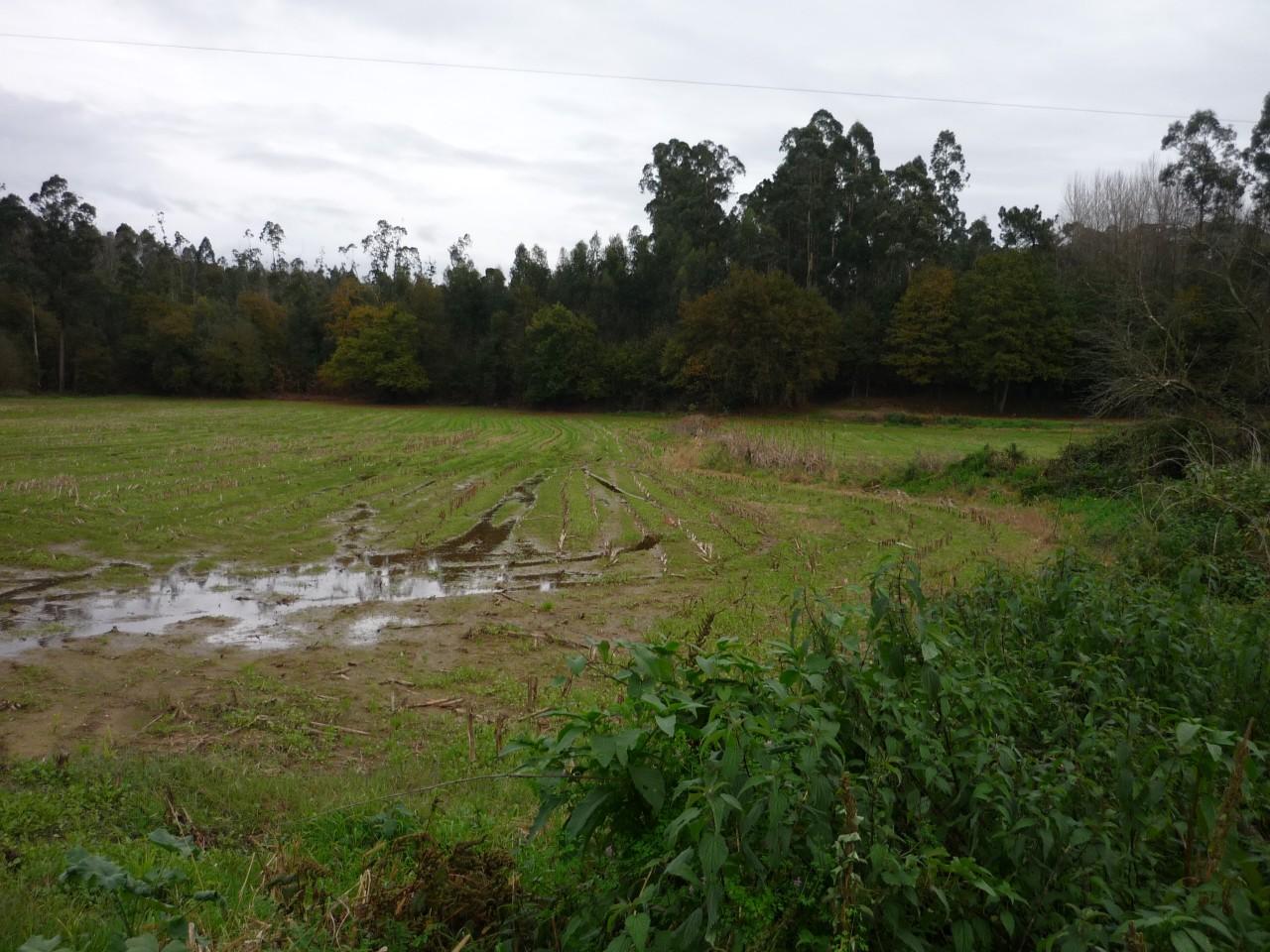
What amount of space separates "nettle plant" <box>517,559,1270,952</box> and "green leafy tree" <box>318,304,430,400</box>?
6519cm

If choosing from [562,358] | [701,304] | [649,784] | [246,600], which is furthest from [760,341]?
[649,784]

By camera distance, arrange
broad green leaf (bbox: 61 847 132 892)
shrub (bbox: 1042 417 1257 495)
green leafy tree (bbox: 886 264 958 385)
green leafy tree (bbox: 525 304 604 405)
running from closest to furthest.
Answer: broad green leaf (bbox: 61 847 132 892) → shrub (bbox: 1042 417 1257 495) → green leafy tree (bbox: 886 264 958 385) → green leafy tree (bbox: 525 304 604 405)

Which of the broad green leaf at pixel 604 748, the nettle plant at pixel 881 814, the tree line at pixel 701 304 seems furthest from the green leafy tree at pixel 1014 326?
the broad green leaf at pixel 604 748

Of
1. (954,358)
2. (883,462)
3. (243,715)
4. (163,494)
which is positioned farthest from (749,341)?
(243,715)

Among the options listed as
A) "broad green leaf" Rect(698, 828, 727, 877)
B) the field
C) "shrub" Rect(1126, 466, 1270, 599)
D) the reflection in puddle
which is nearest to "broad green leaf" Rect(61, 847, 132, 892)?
the field

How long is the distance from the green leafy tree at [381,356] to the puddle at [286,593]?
52.7m

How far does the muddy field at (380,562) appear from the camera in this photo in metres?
7.33

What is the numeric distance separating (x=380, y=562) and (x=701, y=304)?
44.0 m

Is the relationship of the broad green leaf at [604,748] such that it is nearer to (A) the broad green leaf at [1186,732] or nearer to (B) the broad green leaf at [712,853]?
(B) the broad green leaf at [712,853]

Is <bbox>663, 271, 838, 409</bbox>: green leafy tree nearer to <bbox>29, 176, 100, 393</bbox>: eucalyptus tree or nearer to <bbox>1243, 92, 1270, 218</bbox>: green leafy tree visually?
<bbox>1243, 92, 1270, 218</bbox>: green leafy tree

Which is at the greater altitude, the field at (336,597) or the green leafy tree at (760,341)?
the green leafy tree at (760,341)

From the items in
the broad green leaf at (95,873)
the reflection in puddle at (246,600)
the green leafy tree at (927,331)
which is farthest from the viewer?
the green leafy tree at (927,331)

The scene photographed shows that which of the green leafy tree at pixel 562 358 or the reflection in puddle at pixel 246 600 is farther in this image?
the green leafy tree at pixel 562 358

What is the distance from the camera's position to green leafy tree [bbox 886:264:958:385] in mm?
54219
